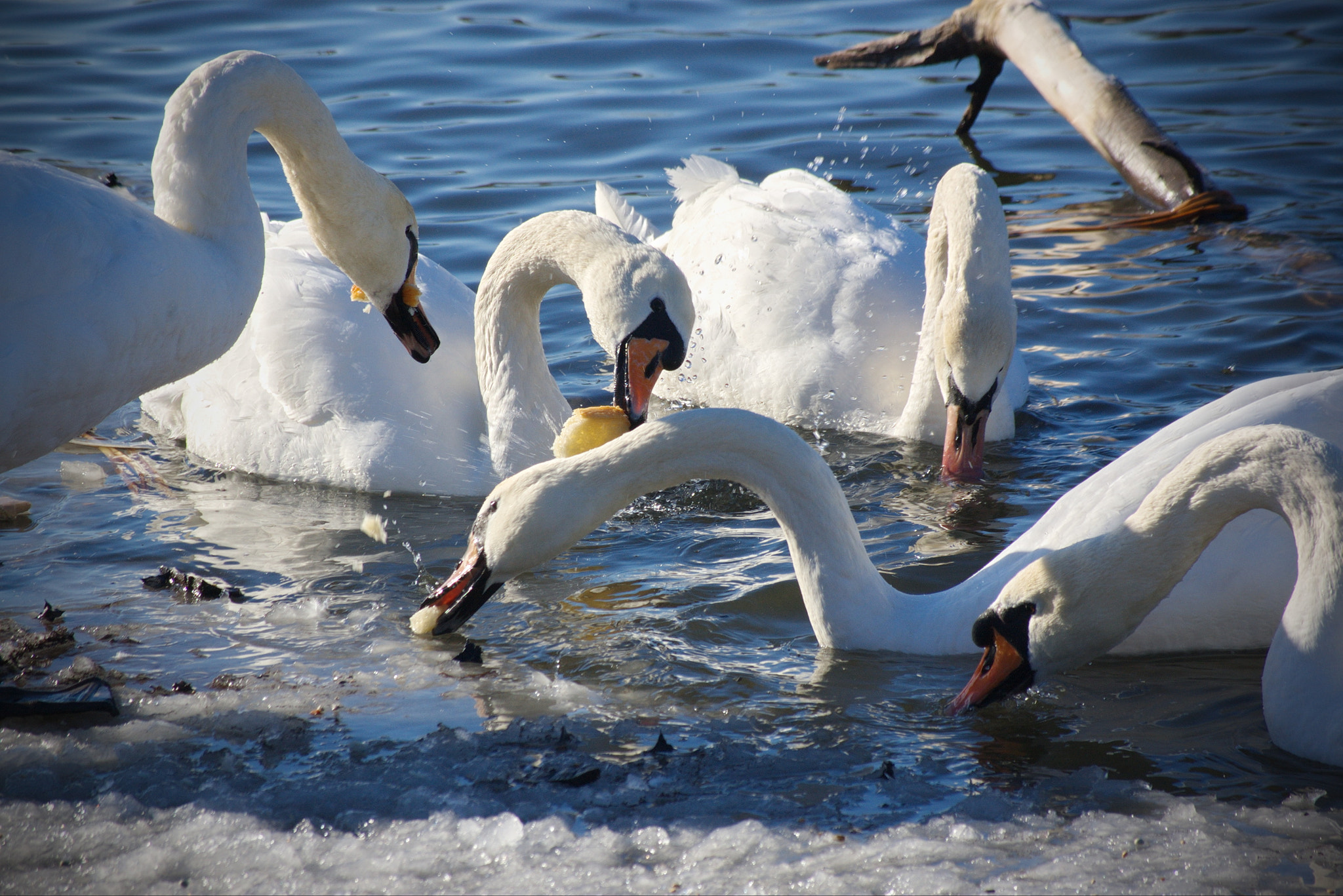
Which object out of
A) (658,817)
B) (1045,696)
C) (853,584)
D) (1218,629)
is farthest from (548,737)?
(1218,629)

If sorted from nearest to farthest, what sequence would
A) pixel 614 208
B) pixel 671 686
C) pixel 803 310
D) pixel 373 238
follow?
1. pixel 671 686
2. pixel 373 238
3. pixel 803 310
4. pixel 614 208

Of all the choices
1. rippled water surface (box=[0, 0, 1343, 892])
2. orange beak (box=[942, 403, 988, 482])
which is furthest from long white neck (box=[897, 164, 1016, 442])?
rippled water surface (box=[0, 0, 1343, 892])

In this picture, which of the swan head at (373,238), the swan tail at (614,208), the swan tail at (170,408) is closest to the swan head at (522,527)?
the swan head at (373,238)

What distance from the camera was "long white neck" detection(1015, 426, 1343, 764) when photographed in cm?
342

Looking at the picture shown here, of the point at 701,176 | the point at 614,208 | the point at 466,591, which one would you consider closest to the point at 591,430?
the point at 466,591

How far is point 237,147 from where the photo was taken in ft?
15.7

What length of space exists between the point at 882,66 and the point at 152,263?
816 centimetres

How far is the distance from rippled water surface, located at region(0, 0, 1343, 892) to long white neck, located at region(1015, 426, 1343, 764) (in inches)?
9.3

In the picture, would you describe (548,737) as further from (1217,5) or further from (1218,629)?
(1217,5)

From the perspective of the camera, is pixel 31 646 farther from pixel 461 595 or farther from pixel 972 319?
pixel 972 319

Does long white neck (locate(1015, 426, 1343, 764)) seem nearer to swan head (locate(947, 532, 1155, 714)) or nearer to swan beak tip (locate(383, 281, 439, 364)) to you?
swan head (locate(947, 532, 1155, 714))

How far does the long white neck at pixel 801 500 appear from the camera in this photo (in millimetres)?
4012

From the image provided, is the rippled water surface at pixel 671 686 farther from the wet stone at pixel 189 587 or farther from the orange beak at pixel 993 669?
the orange beak at pixel 993 669

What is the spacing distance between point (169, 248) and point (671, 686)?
6.93 feet
